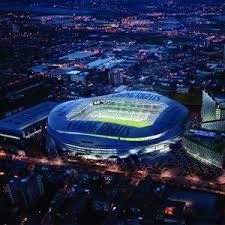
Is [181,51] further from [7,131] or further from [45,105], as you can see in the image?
[7,131]

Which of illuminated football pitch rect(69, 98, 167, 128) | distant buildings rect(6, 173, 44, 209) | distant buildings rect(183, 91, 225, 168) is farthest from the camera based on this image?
illuminated football pitch rect(69, 98, 167, 128)

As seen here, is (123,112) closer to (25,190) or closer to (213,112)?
(213,112)

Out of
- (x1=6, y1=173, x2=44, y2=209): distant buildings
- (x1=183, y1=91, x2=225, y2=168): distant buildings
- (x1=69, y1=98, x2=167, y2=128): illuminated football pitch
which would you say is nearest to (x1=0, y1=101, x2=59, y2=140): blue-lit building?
(x1=69, y1=98, x2=167, y2=128): illuminated football pitch

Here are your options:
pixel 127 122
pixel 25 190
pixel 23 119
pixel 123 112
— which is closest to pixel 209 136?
pixel 127 122

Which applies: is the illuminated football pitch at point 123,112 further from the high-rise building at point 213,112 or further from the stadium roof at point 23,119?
the stadium roof at point 23,119

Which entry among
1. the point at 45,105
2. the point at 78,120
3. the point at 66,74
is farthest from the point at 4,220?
the point at 66,74

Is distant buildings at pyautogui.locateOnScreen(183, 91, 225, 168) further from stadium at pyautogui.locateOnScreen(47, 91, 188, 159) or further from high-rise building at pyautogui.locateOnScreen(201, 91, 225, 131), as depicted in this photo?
stadium at pyautogui.locateOnScreen(47, 91, 188, 159)
